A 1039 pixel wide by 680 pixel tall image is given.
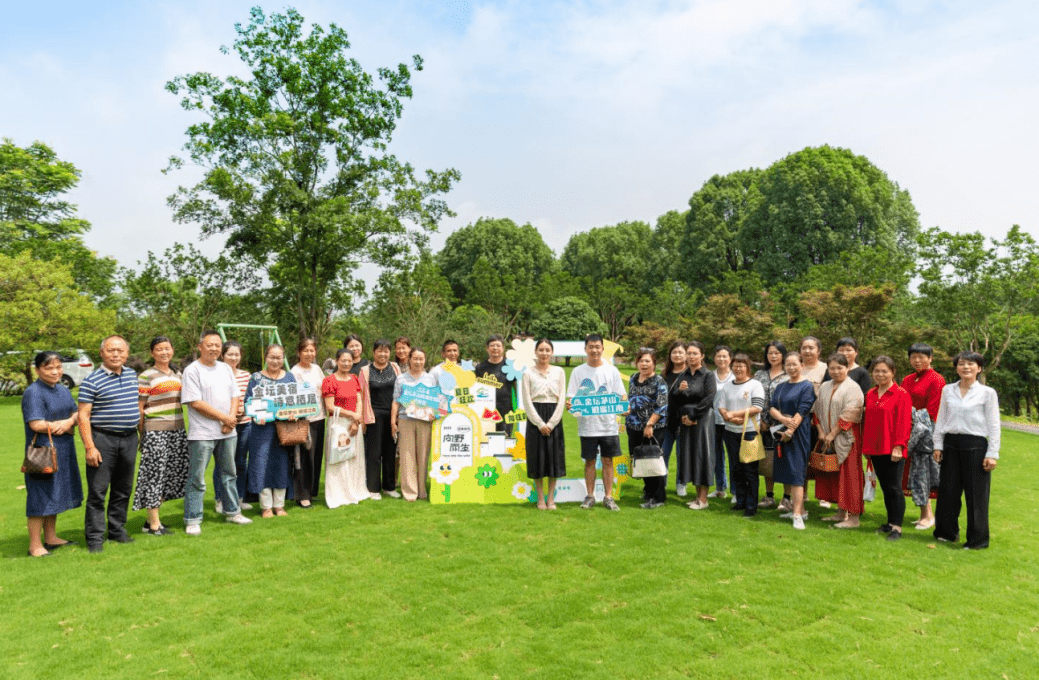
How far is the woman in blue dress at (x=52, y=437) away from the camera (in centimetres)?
492

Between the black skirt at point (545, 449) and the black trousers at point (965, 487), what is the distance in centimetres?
361

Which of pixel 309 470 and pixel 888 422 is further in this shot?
pixel 309 470

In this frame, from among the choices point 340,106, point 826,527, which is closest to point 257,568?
point 826,527

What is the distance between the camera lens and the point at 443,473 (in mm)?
7129

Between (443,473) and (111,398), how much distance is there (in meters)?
3.41

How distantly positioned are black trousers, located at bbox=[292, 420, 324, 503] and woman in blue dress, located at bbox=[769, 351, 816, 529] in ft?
16.5

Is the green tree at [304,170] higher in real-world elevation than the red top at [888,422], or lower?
higher

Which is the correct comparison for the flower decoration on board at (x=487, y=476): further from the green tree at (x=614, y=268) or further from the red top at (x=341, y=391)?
the green tree at (x=614, y=268)

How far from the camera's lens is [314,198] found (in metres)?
21.8

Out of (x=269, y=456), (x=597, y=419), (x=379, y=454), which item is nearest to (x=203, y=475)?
(x=269, y=456)

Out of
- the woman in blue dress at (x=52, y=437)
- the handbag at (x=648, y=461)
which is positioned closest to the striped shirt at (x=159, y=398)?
the woman in blue dress at (x=52, y=437)

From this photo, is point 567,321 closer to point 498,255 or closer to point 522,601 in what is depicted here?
point 498,255

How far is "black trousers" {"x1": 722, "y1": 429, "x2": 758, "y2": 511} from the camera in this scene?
6.46 metres

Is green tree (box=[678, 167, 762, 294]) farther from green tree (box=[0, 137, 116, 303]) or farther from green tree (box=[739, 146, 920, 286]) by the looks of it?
green tree (box=[0, 137, 116, 303])
